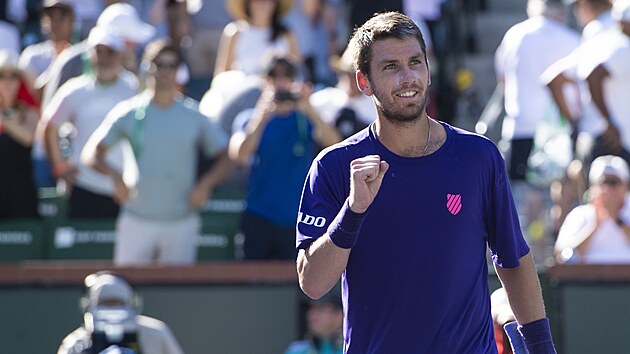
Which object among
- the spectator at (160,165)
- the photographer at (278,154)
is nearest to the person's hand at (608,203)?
the photographer at (278,154)

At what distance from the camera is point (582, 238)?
30.3ft

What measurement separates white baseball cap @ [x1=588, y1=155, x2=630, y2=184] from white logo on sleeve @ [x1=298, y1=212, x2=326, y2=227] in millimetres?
5336

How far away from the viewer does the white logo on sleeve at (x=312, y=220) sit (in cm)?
418

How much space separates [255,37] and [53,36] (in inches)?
77.1

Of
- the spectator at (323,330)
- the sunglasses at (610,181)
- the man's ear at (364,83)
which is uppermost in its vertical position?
the man's ear at (364,83)

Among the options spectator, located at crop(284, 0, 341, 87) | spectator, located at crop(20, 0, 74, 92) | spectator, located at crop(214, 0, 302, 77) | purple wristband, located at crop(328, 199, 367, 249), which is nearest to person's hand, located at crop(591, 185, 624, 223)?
spectator, located at crop(214, 0, 302, 77)

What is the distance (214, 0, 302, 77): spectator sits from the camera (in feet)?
36.8

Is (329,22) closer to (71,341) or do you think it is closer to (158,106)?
(158,106)

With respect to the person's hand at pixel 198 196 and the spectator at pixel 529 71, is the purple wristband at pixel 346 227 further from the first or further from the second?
the spectator at pixel 529 71

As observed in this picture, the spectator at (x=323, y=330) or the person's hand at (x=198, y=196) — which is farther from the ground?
the person's hand at (x=198, y=196)

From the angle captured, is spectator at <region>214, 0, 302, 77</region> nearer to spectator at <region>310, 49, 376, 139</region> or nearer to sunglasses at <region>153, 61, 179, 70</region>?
spectator at <region>310, 49, 376, 139</region>

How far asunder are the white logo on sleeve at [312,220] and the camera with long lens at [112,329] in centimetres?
340

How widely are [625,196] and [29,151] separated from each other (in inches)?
174

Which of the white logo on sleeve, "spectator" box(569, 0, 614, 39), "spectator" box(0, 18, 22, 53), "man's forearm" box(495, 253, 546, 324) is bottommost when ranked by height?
"man's forearm" box(495, 253, 546, 324)
